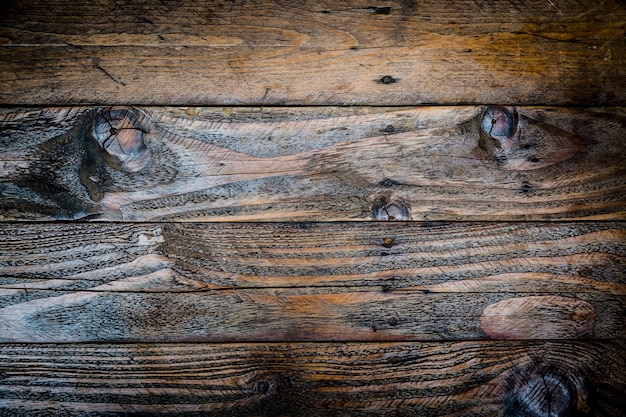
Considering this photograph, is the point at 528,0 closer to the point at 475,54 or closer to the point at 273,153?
the point at 475,54

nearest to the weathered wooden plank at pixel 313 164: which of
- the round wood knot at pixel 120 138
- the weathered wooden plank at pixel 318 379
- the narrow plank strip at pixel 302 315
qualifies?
the round wood knot at pixel 120 138

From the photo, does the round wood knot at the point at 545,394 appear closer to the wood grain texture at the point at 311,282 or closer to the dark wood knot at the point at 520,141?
the wood grain texture at the point at 311,282

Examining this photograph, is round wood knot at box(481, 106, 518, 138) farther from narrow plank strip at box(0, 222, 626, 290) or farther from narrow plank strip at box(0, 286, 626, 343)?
narrow plank strip at box(0, 286, 626, 343)

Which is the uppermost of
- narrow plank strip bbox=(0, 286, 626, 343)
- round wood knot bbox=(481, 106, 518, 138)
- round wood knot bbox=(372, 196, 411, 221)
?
round wood knot bbox=(481, 106, 518, 138)

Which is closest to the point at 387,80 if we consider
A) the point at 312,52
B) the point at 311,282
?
the point at 312,52

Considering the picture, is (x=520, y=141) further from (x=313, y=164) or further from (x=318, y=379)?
(x=318, y=379)

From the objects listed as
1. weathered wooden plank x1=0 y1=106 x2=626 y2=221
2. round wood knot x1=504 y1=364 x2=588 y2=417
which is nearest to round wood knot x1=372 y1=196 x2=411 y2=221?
weathered wooden plank x1=0 y1=106 x2=626 y2=221

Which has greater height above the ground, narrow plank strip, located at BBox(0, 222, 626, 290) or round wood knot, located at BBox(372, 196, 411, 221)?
round wood knot, located at BBox(372, 196, 411, 221)

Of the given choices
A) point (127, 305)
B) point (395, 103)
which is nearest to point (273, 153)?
point (395, 103)
